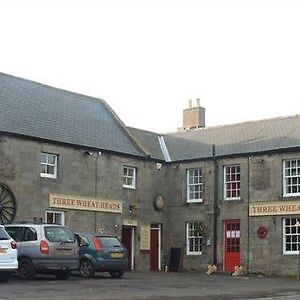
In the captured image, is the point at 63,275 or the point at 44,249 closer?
the point at 44,249

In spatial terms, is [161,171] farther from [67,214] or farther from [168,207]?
[67,214]

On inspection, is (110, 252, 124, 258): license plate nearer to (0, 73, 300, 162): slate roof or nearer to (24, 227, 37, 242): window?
(24, 227, 37, 242): window

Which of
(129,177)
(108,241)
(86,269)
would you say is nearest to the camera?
(86,269)

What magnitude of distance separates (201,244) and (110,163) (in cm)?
610

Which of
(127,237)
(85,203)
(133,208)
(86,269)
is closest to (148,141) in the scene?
(133,208)

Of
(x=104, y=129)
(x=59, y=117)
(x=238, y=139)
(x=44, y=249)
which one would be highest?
→ (x=59, y=117)

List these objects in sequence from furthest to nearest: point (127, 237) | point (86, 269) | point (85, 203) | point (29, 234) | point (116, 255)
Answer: point (127, 237)
point (85, 203)
point (116, 255)
point (86, 269)
point (29, 234)

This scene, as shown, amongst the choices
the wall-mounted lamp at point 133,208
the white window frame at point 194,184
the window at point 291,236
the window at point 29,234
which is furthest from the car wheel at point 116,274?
the white window frame at point 194,184

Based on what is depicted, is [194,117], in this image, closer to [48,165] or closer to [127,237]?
[127,237]

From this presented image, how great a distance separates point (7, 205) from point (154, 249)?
949 centimetres

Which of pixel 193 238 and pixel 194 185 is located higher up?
pixel 194 185

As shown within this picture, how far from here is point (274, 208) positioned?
98.2 feet

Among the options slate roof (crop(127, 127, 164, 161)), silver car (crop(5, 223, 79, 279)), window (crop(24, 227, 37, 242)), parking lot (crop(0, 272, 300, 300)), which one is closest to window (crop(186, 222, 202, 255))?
slate roof (crop(127, 127, 164, 161))

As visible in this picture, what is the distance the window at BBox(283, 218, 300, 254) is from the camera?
29.2 m
